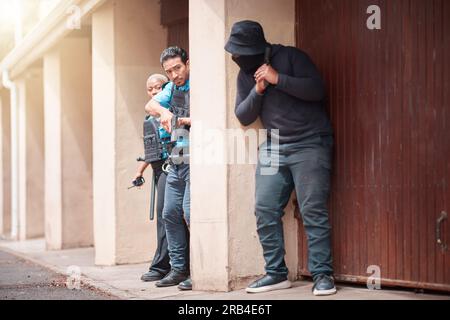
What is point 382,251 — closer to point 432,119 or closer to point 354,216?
point 354,216

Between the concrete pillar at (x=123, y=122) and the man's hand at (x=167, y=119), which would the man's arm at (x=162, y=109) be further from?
the concrete pillar at (x=123, y=122)

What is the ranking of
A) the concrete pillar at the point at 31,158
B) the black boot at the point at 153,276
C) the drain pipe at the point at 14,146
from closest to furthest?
the black boot at the point at 153,276 < the concrete pillar at the point at 31,158 < the drain pipe at the point at 14,146

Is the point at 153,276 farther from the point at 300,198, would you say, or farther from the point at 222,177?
the point at 300,198

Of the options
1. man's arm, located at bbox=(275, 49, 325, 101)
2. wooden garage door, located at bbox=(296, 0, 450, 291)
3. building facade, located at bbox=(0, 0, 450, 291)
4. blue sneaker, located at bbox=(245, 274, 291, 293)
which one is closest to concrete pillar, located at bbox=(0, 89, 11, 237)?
building facade, located at bbox=(0, 0, 450, 291)

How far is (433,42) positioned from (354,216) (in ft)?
4.69

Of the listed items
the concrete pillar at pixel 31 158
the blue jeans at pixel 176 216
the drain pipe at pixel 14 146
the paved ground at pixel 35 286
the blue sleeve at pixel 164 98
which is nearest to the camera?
the paved ground at pixel 35 286

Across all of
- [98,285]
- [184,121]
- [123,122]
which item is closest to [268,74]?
[184,121]

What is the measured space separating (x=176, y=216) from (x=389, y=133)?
2.00 meters

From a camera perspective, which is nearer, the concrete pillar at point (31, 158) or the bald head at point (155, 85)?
the bald head at point (155, 85)

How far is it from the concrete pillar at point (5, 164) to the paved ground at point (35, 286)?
7473 millimetres

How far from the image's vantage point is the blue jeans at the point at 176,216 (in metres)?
6.42

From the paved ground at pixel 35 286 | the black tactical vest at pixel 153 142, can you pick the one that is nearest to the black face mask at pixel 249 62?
the black tactical vest at pixel 153 142

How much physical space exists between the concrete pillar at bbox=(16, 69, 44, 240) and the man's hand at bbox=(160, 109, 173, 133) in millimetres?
7652
